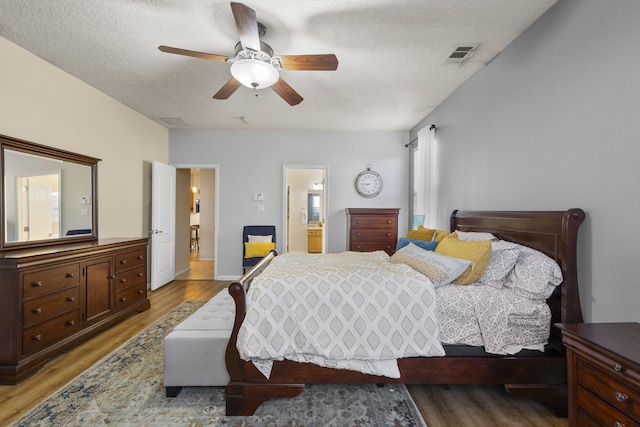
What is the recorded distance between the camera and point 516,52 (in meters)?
2.35

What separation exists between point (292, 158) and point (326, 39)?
277 centimetres

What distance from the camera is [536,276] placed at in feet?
5.92

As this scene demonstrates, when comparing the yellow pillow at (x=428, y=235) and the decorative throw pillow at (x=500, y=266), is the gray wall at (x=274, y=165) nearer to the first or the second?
the yellow pillow at (x=428, y=235)

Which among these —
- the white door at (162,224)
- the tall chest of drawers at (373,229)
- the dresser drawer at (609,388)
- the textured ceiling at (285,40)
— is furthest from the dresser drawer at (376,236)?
the dresser drawer at (609,388)

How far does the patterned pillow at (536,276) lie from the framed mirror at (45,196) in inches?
159

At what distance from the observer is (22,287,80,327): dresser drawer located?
2152mm

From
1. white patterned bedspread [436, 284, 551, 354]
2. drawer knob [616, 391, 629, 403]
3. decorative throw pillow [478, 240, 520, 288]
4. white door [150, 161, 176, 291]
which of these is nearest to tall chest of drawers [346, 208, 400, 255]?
decorative throw pillow [478, 240, 520, 288]

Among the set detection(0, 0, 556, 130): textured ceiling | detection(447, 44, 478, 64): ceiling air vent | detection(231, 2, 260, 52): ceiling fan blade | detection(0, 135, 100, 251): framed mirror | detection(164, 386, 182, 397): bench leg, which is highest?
detection(0, 0, 556, 130): textured ceiling

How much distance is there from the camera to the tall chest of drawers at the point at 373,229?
179 inches

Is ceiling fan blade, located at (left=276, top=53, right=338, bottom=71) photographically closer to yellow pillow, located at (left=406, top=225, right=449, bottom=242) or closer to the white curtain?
yellow pillow, located at (left=406, top=225, right=449, bottom=242)

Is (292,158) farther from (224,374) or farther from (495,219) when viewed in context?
(224,374)

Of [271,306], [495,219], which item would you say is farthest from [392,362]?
[495,219]

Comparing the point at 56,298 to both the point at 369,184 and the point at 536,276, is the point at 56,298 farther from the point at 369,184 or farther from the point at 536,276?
the point at 369,184

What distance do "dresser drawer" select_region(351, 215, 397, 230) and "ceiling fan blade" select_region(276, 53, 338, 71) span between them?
270 cm
